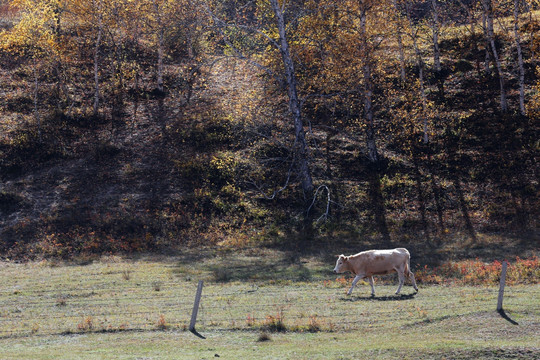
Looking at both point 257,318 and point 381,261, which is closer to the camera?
point 257,318

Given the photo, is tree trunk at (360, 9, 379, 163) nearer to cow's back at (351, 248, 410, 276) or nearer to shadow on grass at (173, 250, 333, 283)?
shadow on grass at (173, 250, 333, 283)

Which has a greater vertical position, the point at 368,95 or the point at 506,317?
the point at 368,95

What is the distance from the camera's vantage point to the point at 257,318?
1580cm

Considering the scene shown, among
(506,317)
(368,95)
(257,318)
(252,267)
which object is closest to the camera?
(506,317)

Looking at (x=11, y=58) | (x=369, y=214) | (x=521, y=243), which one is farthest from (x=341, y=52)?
(x=11, y=58)

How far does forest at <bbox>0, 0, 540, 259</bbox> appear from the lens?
31.5 m

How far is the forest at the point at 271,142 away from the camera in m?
31.5

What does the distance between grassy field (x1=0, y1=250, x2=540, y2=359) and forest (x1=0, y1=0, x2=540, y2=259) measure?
8.49m

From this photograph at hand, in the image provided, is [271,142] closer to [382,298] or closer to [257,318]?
[382,298]

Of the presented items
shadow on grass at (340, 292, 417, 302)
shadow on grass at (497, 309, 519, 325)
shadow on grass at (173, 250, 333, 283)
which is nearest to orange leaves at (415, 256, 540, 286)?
shadow on grass at (340, 292, 417, 302)

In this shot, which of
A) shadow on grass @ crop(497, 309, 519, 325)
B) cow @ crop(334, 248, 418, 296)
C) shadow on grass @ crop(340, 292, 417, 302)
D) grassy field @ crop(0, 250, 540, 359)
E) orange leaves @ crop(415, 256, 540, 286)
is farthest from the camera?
orange leaves @ crop(415, 256, 540, 286)

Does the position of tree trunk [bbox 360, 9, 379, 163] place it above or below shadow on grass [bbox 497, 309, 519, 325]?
above

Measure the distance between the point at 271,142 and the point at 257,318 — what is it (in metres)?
24.6

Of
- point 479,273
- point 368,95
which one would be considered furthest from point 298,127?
point 479,273
